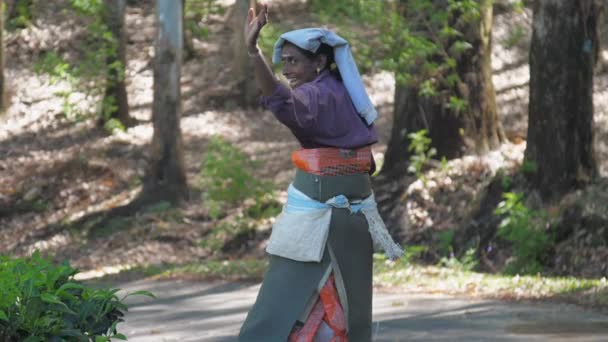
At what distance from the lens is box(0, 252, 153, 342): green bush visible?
Result: 502 cm

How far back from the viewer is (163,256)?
20266 mm

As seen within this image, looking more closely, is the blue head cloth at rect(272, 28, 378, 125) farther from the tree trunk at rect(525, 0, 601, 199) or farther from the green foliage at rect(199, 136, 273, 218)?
the green foliage at rect(199, 136, 273, 218)

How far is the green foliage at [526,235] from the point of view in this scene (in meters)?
14.6

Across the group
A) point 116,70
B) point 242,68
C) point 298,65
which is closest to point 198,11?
point 242,68

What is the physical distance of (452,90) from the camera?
18.2 meters

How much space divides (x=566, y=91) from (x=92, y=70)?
12.4 m

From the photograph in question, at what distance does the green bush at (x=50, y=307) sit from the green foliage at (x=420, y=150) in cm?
1278

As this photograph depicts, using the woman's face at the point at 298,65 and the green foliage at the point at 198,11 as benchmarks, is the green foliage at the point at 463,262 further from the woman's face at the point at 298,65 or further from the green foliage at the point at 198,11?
the green foliage at the point at 198,11

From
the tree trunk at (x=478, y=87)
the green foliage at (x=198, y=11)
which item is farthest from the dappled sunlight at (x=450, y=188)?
the green foliage at (x=198, y=11)

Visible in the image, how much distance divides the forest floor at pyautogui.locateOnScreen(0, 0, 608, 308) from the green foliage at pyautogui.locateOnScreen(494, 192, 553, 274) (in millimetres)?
476

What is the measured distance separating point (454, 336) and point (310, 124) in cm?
389

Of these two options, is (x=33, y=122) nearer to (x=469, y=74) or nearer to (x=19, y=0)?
(x=19, y=0)

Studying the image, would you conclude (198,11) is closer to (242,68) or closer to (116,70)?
(242,68)

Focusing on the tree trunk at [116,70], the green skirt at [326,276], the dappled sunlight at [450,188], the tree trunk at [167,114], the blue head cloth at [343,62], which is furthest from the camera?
the tree trunk at [116,70]
